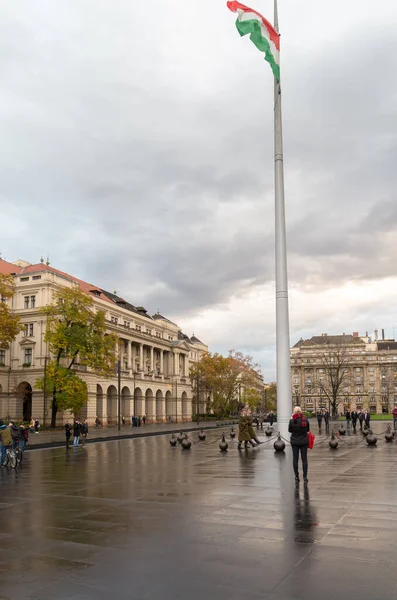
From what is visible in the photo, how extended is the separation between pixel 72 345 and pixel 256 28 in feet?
117

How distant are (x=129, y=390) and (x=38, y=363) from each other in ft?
77.3

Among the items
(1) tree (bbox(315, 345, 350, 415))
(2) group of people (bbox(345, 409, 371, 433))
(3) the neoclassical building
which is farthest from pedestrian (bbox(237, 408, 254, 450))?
(1) tree (bbox(315, 345, 350, 415))

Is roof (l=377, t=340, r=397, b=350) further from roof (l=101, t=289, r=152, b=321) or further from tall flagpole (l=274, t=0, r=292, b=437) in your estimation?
tall flagpole (l=274, t=0, r=292, b=437)

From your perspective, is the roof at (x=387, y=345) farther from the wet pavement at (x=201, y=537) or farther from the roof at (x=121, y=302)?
the wet pavement at (x=201, y=537)

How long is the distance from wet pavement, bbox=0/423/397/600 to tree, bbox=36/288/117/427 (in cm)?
3728

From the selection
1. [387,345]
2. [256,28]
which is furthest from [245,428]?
[387,345]

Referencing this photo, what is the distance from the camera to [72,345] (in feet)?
170

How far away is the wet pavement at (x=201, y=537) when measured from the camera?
217 inches

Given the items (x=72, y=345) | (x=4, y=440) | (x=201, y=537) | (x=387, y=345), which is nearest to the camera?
(x=201, y=537)

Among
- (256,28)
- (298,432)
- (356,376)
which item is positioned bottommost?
(356,376)

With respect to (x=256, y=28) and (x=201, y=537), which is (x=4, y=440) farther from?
(x=256, y=28)

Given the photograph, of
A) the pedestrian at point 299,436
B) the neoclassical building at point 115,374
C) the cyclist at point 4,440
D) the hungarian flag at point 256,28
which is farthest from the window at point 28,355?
the pedestrian at point 299,436

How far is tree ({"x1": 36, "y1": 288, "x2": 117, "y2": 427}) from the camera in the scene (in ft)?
167

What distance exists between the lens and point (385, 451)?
21.8m
